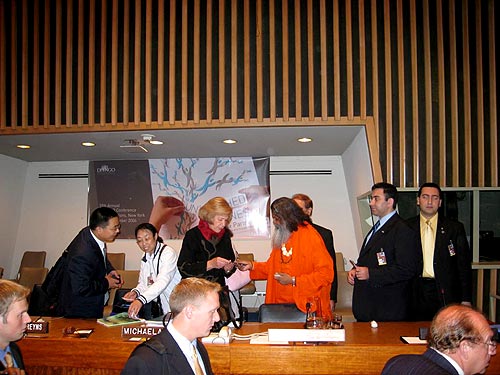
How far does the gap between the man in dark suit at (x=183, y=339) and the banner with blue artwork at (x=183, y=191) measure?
19.1 ft

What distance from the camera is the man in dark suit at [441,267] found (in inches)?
171

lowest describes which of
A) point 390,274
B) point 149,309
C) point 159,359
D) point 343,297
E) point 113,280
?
point 343,297

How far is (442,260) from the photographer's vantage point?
4.39 metres

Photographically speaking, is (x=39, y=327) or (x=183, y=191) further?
(x=183, y=191)

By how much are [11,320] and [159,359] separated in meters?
0.70

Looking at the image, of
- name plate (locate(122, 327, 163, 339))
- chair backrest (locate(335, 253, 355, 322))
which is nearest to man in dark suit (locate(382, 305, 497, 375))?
name plate (locate(122, 327, 163, 339))

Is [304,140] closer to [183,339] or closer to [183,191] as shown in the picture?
[183,191]

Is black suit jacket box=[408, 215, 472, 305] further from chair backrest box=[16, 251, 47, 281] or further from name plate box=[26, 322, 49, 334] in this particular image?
chair backrest box=[16, 251, 47, 281]

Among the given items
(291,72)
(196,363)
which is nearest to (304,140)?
(291,72)

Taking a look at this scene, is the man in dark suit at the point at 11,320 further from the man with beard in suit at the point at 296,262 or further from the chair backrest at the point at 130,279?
the chair backrest at the point at 130,279

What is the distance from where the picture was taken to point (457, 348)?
6.63ft

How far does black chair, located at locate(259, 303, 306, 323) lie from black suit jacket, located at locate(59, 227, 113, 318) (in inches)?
50.0

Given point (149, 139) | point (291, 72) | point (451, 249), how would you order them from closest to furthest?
point (451, 249) → point (291, 72) → point (149, 139)

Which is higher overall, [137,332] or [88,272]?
[88,272]
